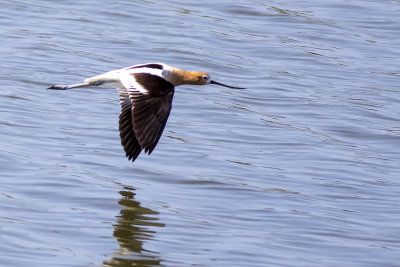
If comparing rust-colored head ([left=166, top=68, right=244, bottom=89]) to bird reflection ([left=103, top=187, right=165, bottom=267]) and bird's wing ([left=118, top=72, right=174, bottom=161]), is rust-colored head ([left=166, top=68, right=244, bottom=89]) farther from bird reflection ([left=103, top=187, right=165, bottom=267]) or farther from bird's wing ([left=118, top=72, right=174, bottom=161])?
bird reflection ([left=103, top=187, right=165, bottom=267])

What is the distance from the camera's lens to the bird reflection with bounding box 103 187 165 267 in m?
6.57

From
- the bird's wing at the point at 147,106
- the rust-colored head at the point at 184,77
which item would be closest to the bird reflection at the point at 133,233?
the bird's wing at the point at 147,106

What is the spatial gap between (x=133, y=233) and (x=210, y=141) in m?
2.86

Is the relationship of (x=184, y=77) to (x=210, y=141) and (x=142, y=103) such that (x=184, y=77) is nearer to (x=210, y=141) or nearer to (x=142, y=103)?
(x=210, y=141)

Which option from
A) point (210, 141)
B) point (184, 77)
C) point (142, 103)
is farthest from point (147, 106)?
point (210, 141)

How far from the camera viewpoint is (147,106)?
782cm

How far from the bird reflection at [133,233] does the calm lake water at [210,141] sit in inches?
0.6

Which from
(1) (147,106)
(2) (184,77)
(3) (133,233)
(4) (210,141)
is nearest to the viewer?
(3) (133,233)

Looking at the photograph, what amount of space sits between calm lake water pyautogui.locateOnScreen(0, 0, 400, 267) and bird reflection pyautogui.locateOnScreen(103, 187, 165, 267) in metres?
0.02

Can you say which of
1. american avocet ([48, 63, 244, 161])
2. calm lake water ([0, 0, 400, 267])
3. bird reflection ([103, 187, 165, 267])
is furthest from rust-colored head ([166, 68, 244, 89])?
bird reflection ([103, 187, 165, 267])

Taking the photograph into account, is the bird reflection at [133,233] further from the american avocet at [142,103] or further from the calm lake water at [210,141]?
the american avocet at [142,103]

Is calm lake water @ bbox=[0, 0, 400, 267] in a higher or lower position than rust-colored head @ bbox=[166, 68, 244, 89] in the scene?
lower

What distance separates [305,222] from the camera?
7695 millimetres

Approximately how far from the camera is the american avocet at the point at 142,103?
7.74m
